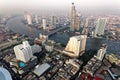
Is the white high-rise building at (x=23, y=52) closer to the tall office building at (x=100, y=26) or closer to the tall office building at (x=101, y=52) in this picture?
the tall office building at (x=101, y=52)

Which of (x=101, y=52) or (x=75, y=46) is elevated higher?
(x=75, y=46)

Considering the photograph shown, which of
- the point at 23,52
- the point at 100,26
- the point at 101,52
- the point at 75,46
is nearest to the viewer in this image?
the point at 23,52

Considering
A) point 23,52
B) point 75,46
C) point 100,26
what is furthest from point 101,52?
point 100,26

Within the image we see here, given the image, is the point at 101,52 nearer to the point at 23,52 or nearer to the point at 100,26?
the point at 23,52

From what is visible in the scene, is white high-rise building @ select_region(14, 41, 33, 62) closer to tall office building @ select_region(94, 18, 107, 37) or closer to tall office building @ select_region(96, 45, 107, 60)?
tall office building @ select_region(96, 45, 107, 60)

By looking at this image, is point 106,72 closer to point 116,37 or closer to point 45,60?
point 45,60

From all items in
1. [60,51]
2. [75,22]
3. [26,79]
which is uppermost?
[75,22]

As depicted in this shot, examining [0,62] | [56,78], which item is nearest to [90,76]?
[56,78]

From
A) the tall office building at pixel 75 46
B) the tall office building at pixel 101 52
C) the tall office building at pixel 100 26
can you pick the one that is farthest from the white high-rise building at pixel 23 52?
the tall office building at pixel 100 26

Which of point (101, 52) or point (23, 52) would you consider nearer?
point (23, 52)
